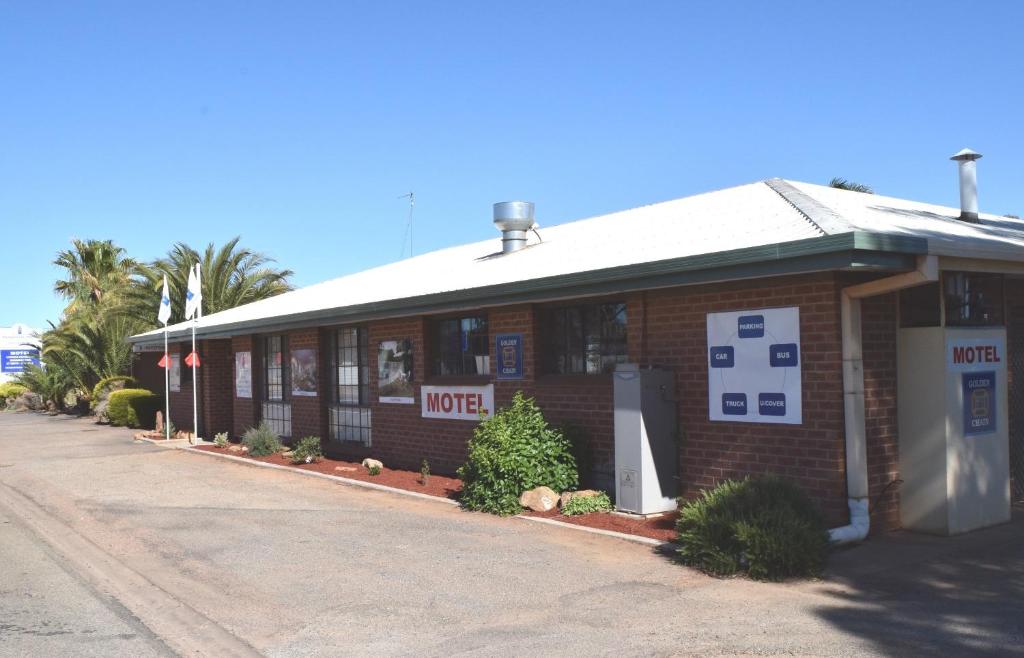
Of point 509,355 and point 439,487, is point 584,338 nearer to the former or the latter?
point 509,355

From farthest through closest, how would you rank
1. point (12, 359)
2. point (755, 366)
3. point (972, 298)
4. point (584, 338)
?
point (12, 359) → point (584, 338) → point (972, 298) → point (755, 366)

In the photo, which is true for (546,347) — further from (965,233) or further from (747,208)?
(965,233)

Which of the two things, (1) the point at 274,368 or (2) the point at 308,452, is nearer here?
(2) the point at 308,452

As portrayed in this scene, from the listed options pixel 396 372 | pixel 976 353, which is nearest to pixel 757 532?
pixel 976 353

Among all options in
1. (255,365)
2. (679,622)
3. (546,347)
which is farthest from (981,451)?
(255,365)

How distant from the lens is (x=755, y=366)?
965 centimetres

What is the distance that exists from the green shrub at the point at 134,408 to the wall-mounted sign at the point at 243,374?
958 cm

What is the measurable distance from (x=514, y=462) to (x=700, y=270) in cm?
347

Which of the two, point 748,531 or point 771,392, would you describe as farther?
point 771,392

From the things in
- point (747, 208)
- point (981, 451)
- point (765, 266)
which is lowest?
point (981, 451)

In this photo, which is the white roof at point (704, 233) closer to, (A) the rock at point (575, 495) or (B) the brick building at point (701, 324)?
(B) the brick building at point (701, 324)

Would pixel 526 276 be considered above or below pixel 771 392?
above

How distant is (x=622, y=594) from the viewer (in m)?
7.49

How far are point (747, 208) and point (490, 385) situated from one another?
4.43m
